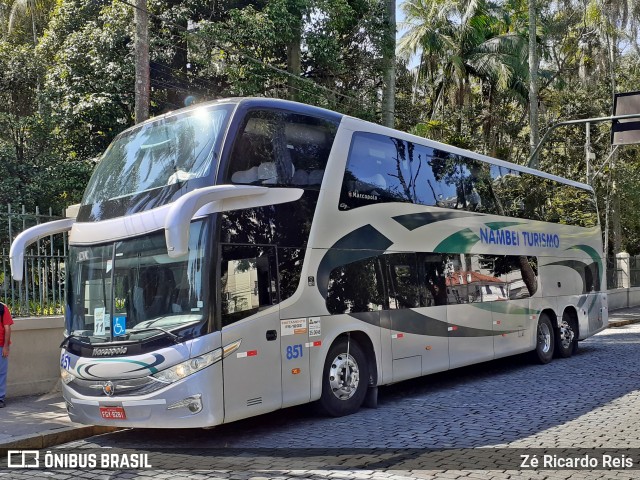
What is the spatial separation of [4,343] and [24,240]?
216cm

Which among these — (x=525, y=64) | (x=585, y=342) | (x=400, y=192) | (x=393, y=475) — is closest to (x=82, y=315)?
(x=393, y=475)

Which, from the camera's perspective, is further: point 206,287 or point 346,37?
point 346,37

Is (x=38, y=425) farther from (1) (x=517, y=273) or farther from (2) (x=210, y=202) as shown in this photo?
(1) (x=517, y=273)

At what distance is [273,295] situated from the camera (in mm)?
8211

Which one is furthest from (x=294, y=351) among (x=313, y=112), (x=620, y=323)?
(x=620, y=323)

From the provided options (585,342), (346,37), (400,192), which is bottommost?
(585,342)

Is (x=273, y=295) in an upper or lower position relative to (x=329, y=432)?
upper

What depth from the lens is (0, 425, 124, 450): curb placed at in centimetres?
782

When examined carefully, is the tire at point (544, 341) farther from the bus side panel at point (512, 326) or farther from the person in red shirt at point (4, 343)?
the person in red shirt at point (4, 343)

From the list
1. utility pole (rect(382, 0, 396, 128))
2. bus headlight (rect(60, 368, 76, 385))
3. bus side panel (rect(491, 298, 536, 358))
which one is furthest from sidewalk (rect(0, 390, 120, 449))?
utility pole (rect(382, 0, 396, 128))

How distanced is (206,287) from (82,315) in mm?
1938

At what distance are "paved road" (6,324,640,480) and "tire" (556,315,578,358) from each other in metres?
3.46

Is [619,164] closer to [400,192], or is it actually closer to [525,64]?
[525,64]

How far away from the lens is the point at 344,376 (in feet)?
30.3
